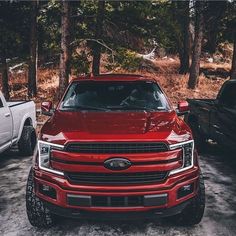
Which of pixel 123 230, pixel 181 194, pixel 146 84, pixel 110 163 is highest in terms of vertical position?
pixel 146 84

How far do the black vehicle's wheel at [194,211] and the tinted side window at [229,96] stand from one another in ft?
9.89

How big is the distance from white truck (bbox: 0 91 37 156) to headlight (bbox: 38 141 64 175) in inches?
116

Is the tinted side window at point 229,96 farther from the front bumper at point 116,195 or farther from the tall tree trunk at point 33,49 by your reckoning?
the tall tree trunk at point 33,49

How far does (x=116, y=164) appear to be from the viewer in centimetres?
387

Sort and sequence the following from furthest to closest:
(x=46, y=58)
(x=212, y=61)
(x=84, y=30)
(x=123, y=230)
Answer: (x=212, y=61) → (x=46, y=58) → (x=84, y=30) → (x=123, y=230)

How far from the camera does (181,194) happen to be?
410 cm

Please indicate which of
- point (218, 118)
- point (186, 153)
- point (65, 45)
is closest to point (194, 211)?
point (186, 153)

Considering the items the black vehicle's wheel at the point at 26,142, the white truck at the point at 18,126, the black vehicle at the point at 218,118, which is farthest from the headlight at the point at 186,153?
A: the black vehicle's wheel at the point at 26,142

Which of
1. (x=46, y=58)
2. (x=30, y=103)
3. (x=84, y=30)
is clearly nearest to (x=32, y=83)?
(x=84, y=30)

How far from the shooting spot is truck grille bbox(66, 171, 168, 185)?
3906 mm

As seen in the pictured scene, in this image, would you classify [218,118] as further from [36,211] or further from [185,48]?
[185,48]

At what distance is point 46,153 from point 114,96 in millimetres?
1787

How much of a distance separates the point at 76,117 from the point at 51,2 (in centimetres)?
1528

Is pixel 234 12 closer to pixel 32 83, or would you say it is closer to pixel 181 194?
pixel 32 83
